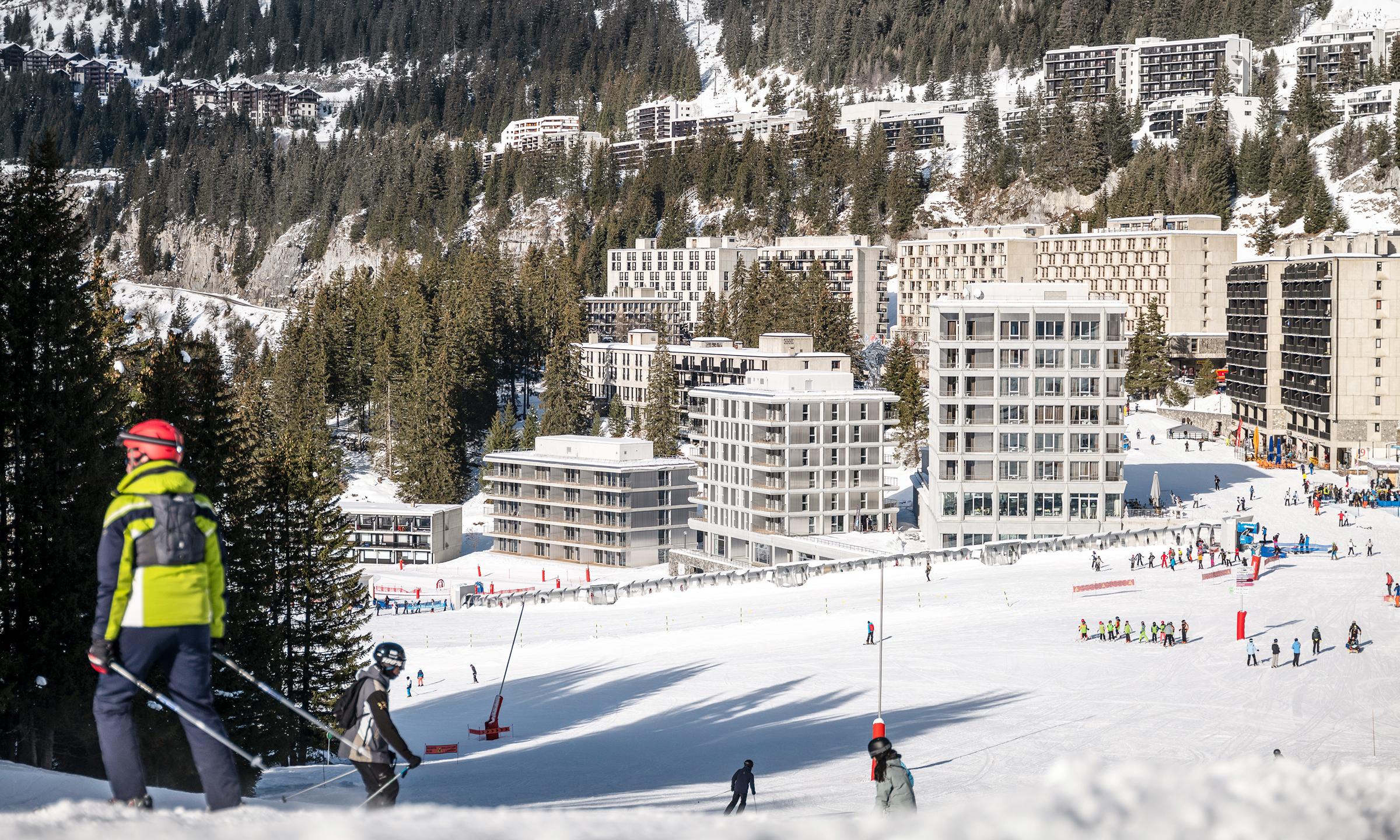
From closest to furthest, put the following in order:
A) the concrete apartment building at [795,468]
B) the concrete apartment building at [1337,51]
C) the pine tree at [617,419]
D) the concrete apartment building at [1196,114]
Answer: the concrete apartment building at [795,468], the pine tree at [617,419], the concrete apartment building at [1196,114], the concrete apartment building at [1337,51]

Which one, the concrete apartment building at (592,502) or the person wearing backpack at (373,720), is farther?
the concrete apartment building at (592,502)

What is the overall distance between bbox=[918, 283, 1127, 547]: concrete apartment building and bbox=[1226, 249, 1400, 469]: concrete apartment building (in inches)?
1030

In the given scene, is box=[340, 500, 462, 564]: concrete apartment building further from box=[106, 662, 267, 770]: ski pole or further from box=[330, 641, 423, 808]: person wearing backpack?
box=[106, 662, 267, 770]: ski pole

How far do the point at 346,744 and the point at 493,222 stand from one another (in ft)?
629

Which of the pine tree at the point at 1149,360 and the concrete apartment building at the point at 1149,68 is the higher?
the concrete apartment building at the point at 1149,68

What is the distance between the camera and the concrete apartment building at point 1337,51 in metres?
166

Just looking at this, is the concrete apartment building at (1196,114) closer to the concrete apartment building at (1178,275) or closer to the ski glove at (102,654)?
the concrete apartment building at (1178,275)

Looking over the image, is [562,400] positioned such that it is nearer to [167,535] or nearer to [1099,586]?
[1099,586]

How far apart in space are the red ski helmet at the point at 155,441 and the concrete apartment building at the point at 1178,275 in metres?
116

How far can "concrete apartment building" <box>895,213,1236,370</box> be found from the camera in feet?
391

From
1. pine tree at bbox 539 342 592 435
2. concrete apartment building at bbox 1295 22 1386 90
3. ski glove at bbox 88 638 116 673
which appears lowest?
pine tree at bbox 539 342 592 435

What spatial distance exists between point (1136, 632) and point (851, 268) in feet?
322

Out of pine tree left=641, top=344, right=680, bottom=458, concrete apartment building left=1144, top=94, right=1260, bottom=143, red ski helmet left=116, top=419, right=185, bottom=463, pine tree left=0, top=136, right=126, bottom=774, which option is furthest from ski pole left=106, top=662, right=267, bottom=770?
concrete apartment building left=1144, top=94, right=1260, bottom=143

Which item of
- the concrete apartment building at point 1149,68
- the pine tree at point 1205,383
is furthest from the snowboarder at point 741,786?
the concrete apartment building at point 1149,68
